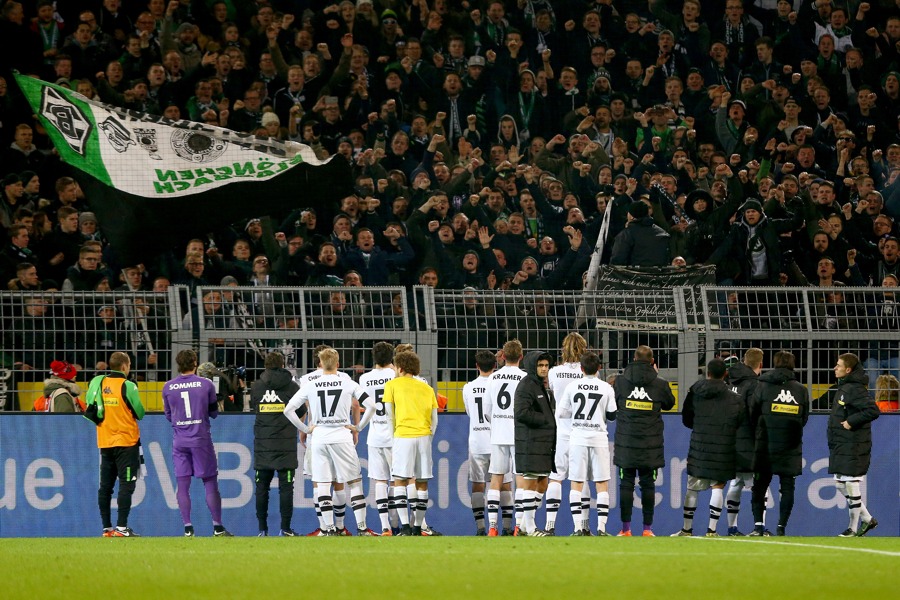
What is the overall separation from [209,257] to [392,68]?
16.9ft

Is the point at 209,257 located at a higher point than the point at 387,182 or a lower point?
lower

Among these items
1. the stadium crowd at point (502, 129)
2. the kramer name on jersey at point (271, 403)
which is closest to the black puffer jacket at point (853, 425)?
the stadium crowd at point (502, 129)

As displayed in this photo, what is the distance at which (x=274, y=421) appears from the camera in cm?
1220

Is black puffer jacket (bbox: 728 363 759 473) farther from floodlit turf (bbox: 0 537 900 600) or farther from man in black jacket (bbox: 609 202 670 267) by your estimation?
man in black jacket (bbox: 609 202 670 267)

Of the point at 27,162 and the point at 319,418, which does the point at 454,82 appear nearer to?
the point at 27,162

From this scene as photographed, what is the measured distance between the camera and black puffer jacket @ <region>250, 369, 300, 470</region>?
12.2m

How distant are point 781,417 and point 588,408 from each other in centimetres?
193

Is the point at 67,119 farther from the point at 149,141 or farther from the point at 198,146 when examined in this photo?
the point at 198,146

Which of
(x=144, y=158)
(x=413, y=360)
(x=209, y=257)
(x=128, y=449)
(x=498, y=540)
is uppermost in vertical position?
(x=144, y=158)

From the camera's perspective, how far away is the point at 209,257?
16.1 metres

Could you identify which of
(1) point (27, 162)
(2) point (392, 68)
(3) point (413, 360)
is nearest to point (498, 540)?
Answer: (3) point (413, 360)

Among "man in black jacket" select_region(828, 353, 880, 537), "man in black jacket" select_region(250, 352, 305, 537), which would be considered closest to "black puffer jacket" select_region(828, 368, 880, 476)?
"man in black jacket" select_region(828, 353, 880, 537)

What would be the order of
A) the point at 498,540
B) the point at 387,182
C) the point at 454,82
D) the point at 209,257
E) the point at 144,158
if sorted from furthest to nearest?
the point at 454,82 → the point at 387,182 → the point at 209,257 → the point at 144,158 → the point at 498,540

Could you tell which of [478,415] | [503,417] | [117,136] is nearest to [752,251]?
[478,415]
